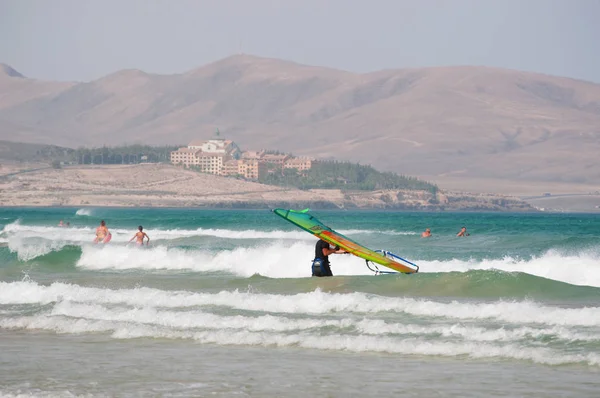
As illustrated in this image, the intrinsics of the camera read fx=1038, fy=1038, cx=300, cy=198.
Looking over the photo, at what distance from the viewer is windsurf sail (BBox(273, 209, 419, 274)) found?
25562mm

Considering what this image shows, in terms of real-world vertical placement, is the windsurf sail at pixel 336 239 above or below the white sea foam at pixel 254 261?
above

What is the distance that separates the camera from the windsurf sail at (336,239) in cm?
2556

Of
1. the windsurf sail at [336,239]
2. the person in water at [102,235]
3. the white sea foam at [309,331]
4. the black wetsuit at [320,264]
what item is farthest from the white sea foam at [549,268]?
the person in water at [102,235]

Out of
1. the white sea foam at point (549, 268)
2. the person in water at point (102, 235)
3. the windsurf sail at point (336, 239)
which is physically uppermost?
the windsurf sail at point (336, 239)

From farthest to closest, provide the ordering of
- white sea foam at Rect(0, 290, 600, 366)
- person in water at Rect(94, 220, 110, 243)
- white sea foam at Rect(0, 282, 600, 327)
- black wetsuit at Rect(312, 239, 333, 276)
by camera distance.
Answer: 1. person in water at Rect(94, 220, 110, 243)
2. black wetsuit at Rect(312, 239, 333, 276)
3. white sea foam at Rect(0, 282, 600, 327)
4. white sea foam at Rect(0, 290, 600, 366)

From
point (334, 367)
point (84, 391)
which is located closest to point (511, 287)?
point (334, 367)

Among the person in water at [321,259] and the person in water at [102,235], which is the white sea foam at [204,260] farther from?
the person in water at [321,259]

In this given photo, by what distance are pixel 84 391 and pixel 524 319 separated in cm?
869

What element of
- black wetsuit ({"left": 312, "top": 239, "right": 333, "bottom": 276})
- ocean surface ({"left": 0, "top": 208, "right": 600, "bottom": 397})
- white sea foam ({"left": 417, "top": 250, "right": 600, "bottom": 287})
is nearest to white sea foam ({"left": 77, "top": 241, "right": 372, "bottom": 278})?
white sea foam ({"left": 417, "top": 250, "right": 600, "bottom": 287})

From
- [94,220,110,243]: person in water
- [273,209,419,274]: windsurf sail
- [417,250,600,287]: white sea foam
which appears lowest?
[417,250,600,287]: white sea foam

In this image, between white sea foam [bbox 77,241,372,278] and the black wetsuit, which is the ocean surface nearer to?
the black wetsuit

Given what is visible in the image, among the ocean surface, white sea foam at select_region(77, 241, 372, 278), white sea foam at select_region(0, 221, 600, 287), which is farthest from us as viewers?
white sea foam at select_region(77, 241, 372, 278)

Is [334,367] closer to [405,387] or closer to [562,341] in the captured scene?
[405,387]

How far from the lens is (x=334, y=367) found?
15656 millimetres
